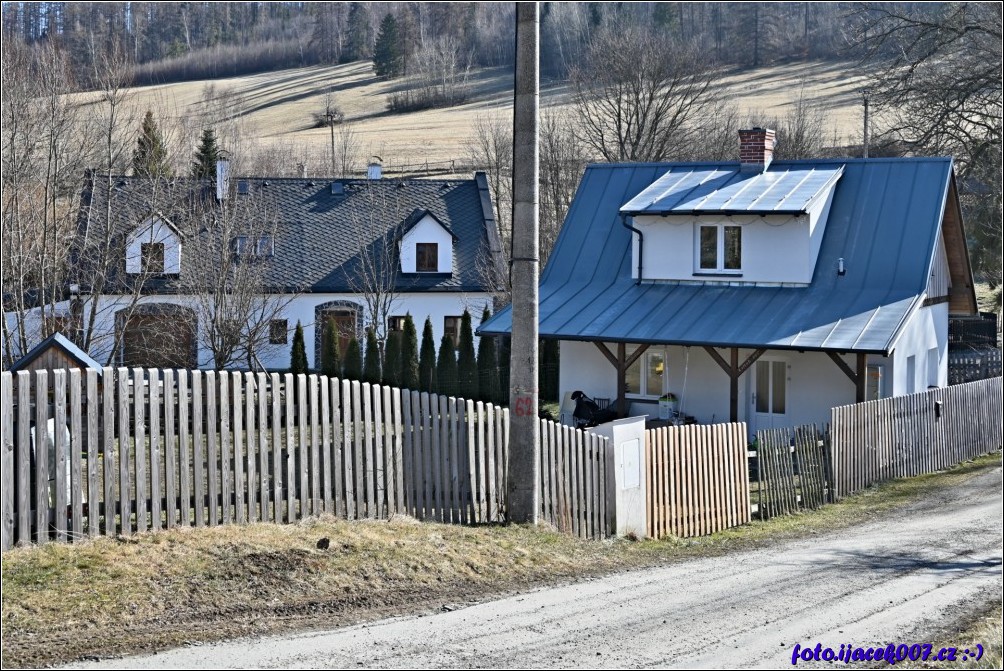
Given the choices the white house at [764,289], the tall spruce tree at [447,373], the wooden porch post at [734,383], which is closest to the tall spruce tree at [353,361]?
the tall spruce tree at [447,373]

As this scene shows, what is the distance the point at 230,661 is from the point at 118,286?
91.8ft

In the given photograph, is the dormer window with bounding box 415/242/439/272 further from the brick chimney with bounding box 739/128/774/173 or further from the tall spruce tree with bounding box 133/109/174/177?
the brick chimney with bounding box 739/128/774/173

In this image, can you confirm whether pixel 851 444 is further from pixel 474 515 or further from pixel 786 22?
pixel 786 22

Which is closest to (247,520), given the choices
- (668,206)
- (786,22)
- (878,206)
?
(668,206)

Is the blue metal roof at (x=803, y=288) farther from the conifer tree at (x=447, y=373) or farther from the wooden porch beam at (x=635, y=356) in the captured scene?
the conifer tree at (x=447, y=373)

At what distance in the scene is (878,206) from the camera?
83.3ft

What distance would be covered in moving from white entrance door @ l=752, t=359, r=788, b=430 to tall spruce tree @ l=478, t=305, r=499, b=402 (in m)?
8.76

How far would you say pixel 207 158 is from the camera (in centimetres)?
4950

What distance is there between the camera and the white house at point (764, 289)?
23.6 meters

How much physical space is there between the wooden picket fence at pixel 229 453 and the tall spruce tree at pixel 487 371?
1936 centimetres

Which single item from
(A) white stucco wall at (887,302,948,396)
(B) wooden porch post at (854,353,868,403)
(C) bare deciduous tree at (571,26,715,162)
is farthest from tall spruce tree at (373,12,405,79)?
A: (B) wooden porch post at (854,353,868,403)

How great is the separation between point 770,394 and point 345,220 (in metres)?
20.2

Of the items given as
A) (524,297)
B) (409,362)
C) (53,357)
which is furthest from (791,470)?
(409,362)

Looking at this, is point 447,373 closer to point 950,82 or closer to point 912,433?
point 912,433
